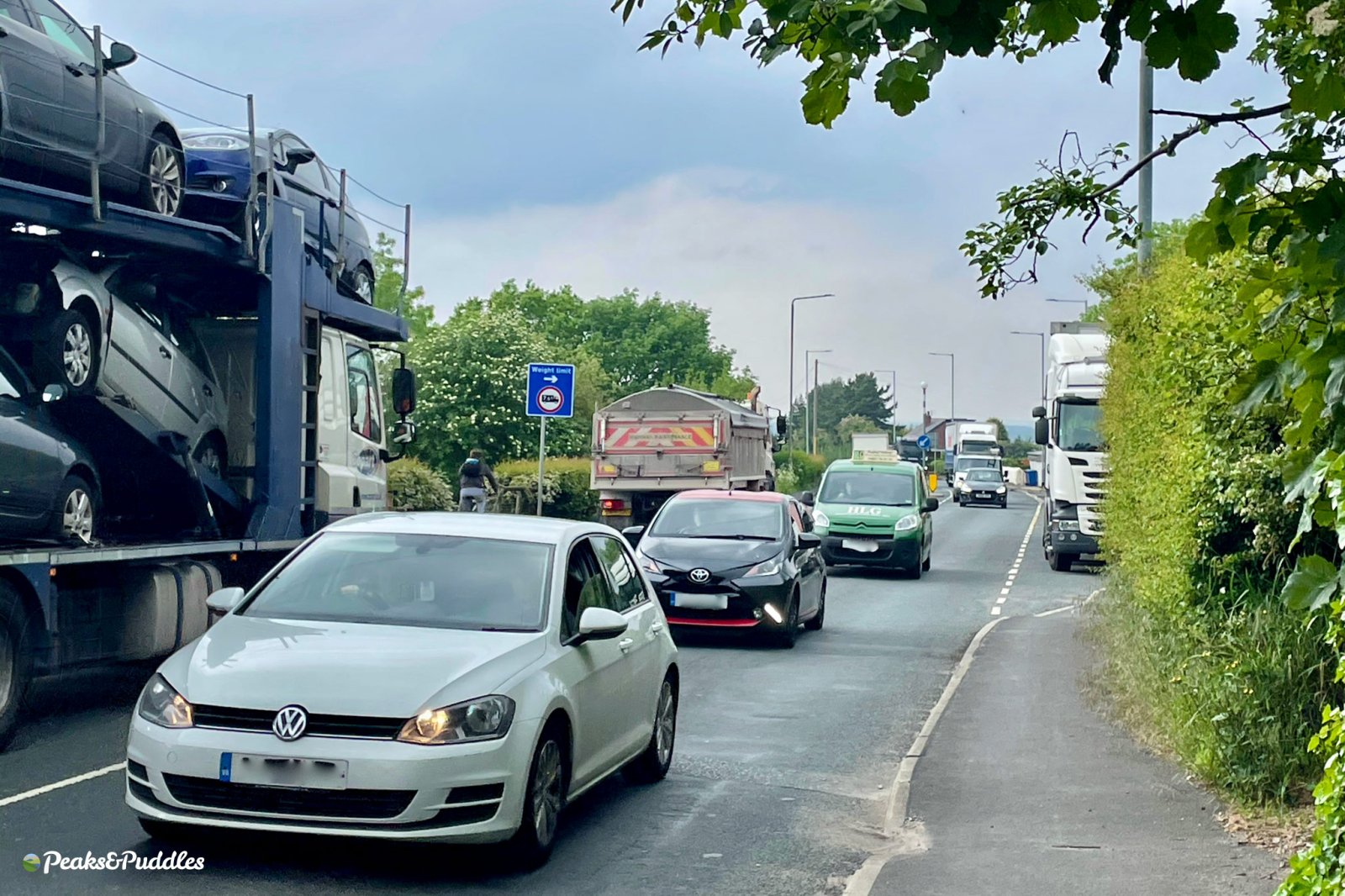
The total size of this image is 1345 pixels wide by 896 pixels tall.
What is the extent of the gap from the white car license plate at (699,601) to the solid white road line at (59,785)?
307 inches

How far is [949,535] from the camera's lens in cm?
4150

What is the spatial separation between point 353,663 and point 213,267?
19.8 ft

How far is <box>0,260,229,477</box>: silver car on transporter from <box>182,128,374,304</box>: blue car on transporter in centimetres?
75

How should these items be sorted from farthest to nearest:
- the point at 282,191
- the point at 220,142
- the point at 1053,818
Result: the point at 282,191 → the point at 220,142 → the point at 1053,818

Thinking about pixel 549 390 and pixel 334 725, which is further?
pixel 549 390

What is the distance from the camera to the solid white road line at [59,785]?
25.8 ft

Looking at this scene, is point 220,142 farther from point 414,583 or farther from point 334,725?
point 334,725

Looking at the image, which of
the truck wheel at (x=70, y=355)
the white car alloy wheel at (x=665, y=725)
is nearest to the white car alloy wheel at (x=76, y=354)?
the truck wheel at (x=70, y=355)

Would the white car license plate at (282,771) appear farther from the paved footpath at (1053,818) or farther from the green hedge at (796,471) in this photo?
the green hedge at (796,471)

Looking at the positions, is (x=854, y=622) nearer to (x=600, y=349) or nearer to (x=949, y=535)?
(x=949, y=535)

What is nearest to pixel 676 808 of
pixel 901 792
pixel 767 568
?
pixel 901 792

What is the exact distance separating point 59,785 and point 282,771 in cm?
254

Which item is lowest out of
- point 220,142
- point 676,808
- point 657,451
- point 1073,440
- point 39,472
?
point 676,808

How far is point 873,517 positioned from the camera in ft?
85.3
